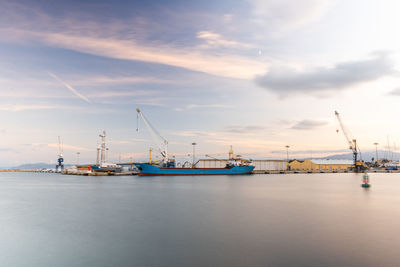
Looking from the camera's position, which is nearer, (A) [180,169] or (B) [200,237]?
(B) [200,237]

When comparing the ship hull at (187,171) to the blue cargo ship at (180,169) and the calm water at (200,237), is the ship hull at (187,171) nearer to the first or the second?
the blue cargo ship at (180,169)

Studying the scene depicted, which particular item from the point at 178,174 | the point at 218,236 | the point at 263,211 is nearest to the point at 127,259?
the point at 218,236

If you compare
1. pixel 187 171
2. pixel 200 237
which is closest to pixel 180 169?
pixel 187 171

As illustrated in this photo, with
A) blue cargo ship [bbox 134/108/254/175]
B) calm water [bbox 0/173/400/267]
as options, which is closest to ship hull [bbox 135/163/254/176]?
blue cargo ship [bbox 134/108/254/175]

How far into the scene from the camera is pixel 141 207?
124 ft

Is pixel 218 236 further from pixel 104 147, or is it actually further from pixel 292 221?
pixel 104 147

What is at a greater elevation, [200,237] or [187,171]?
[200,237]

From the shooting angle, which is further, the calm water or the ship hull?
the ship hull

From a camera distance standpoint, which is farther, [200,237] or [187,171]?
[187,171]

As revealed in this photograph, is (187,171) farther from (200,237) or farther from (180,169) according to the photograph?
(200,237)

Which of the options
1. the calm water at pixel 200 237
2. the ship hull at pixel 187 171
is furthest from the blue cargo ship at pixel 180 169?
the calm water at pixel 200 237

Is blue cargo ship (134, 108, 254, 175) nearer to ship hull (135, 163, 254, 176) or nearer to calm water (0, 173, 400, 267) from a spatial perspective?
ship hull (135, 163, 254, 176)

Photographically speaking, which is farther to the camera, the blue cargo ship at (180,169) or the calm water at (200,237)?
the blue cargo ship at (180,169)

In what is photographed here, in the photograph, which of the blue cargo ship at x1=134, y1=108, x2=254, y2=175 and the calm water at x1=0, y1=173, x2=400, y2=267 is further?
the blue cargo ship at x1=134, y1=108, x2=254, y2=175
